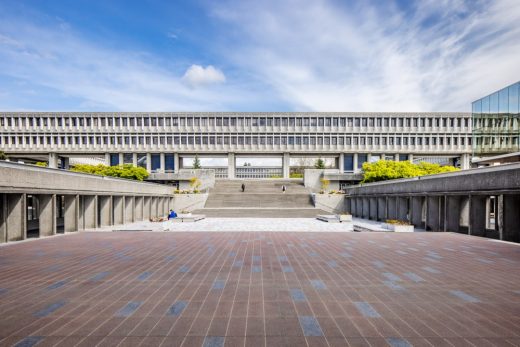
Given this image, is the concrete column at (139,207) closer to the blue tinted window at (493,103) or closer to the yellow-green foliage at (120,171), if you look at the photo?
the yellow-green foliage at (120,171)

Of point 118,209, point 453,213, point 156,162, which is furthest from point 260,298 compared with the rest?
point 156,162

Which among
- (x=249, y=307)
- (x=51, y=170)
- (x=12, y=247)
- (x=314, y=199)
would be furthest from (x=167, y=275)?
(x=314, y=199)

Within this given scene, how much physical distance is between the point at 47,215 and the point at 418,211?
26.6m

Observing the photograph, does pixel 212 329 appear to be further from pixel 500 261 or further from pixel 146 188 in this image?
pixel 146 188

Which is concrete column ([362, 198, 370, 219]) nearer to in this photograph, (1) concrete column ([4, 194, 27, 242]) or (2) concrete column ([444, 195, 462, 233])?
(2) concrete column ([444, 195, 462, 233])

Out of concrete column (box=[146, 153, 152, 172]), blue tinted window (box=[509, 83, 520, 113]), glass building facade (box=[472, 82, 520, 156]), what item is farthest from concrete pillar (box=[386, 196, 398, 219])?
concrete column (box=[146, 153, 152, 172])

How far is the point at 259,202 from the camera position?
1652 inches

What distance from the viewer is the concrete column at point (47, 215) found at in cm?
1652

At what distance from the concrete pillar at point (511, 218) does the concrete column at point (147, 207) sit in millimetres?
31504

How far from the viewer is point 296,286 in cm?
700

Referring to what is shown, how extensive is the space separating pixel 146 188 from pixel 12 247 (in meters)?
20.8

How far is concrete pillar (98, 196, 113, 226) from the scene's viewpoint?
24.0 metres

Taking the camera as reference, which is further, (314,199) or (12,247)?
(314,199)

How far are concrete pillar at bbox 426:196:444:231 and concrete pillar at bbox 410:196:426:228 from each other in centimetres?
161
